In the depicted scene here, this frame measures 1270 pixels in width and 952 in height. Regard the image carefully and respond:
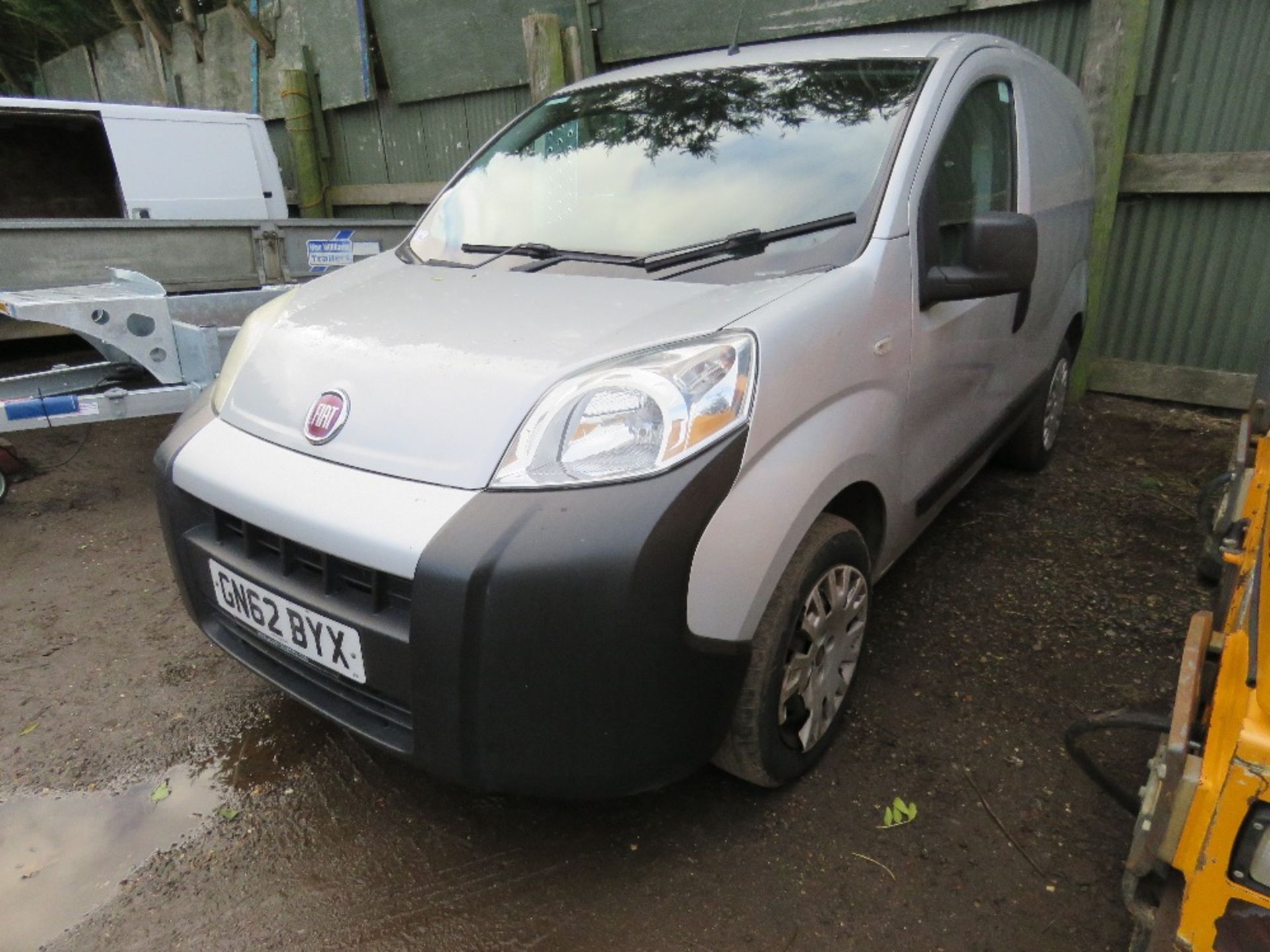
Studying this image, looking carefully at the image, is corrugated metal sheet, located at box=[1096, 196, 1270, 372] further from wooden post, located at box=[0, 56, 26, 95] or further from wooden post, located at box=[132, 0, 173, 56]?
wooden post, located at box=[0, 56, 26, 95]

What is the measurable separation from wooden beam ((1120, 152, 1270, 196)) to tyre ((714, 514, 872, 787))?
11.7 ft

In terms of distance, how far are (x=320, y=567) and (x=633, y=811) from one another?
38.8 inches

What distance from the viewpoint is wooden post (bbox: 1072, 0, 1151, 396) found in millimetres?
4113

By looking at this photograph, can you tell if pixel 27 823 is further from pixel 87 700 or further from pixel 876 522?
pixel 876 522

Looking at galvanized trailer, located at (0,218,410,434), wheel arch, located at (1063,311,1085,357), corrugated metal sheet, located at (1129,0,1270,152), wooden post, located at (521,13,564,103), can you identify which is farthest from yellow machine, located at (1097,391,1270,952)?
wooden post, located at (521,13,564,103)

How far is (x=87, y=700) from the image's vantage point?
2.55 meters

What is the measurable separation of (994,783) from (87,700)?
105 inches

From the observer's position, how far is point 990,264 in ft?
6.93

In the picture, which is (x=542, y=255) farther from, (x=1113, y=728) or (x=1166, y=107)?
(x=1166, y=107)

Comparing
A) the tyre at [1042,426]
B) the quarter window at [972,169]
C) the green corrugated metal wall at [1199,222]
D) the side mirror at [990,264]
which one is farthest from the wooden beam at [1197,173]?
the side mirror at [990,264]

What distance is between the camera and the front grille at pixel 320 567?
161 cm

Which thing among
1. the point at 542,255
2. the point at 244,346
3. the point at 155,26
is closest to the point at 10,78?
the point at 155,26

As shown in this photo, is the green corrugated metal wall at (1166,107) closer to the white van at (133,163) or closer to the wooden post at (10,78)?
the white van at (133,163)

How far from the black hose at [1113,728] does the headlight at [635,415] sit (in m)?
0.93
